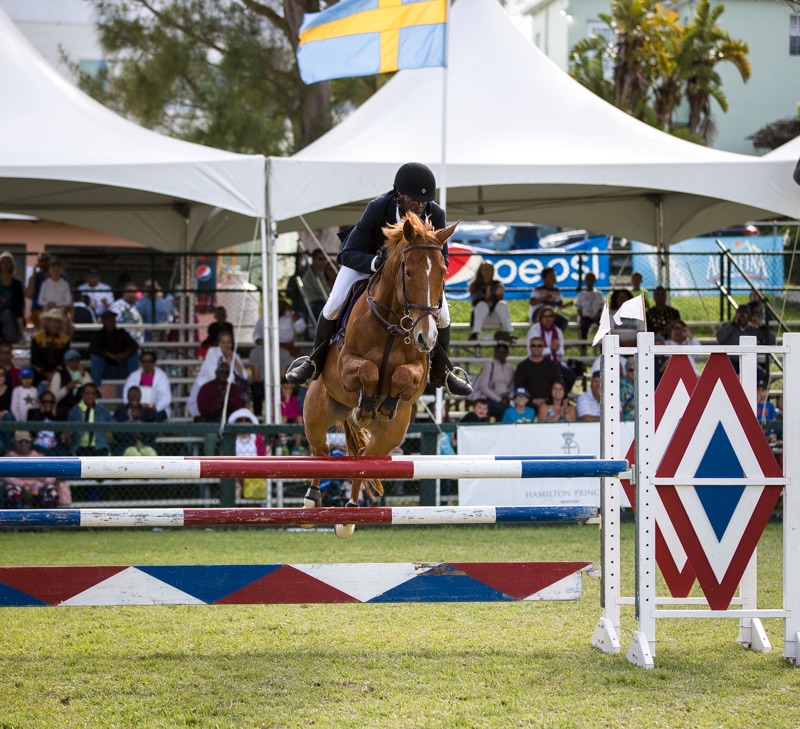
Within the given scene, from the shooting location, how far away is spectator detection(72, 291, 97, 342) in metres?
15.6

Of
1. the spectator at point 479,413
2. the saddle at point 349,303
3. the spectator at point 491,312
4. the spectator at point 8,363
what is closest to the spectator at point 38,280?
the spectator at point 8,363

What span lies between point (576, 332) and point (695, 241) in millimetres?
8106

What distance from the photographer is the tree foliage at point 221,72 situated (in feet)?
59.7

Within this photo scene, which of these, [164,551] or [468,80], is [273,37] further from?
[164,551]

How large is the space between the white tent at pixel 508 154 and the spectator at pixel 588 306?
1203 millimetres

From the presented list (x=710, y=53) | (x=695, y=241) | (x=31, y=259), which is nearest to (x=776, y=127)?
(x=710, y=53)

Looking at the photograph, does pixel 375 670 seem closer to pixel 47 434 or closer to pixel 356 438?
pixel 356 438

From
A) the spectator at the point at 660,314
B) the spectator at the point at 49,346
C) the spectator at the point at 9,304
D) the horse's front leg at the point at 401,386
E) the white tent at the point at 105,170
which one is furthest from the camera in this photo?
the spectator at the point at 9,304

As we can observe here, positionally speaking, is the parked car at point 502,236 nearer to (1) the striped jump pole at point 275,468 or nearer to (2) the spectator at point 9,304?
(2) the spectator at point 9,304

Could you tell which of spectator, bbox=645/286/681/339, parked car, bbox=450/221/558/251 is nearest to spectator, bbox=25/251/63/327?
spectator, bbox=645/286/681/339

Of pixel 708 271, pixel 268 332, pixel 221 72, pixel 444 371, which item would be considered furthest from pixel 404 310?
pixel 708 271

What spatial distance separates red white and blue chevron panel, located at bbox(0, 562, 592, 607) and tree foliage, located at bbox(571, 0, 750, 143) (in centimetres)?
2070

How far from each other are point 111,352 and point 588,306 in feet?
22.9

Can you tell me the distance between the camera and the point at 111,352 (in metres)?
14.0
